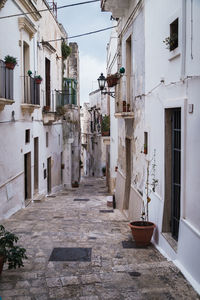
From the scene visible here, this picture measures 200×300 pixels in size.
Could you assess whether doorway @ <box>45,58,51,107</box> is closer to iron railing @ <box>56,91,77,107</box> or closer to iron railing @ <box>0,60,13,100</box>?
iron railing @ <box>56,91,77,107</box>

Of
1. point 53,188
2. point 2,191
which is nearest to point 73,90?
point 53,188

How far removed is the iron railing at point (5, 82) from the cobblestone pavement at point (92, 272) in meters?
3.24

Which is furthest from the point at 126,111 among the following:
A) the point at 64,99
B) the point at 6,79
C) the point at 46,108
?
the point at 64,99

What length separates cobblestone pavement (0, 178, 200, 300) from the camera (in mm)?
4691

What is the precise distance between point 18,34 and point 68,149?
1224 cm

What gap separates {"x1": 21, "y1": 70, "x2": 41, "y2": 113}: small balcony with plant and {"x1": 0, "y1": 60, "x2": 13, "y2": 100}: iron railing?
84.8 inches

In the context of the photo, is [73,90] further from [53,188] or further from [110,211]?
[110,211]

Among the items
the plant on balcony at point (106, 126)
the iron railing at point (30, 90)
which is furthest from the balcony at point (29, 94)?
the plant on balcony at point (106, 126)

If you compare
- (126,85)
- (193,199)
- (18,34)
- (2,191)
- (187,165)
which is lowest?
(2,191)

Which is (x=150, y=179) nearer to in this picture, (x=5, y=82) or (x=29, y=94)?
(x=5, y=82)

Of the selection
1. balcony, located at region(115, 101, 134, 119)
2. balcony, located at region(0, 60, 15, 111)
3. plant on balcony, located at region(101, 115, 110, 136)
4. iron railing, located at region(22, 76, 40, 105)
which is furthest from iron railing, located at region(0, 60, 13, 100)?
plant on balcony, located at region(101, 115, 110, 136)

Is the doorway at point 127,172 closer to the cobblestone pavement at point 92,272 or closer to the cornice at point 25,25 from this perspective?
the cobblestone pavement at point 92,272

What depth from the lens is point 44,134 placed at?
55.1 feet

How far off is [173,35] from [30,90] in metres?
7.37
